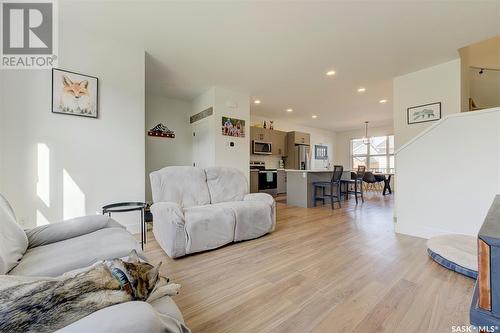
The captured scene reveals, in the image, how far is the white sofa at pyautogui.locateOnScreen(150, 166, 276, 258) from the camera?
2.20 metres

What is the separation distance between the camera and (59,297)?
61 centimetres

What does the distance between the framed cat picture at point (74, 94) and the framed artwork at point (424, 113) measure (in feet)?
16.3

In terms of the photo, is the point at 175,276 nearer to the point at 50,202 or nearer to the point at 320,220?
the point at 50,202

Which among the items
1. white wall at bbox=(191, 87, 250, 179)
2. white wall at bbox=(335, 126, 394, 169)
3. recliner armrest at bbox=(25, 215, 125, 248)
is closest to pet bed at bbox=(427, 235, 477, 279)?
recliner armrest at bbox=(25, 215, 125, 248)

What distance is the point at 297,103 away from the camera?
5484mm

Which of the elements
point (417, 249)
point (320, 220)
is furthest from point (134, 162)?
point (417, 249)

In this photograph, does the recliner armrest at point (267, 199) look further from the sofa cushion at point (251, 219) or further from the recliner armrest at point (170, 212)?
the recliner armrest at point (170, 212)

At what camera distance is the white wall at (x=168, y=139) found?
189 inches

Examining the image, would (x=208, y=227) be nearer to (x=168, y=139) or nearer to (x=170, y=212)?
(x=170, y=212)

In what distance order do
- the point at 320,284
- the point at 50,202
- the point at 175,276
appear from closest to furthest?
the point at 320,284
the point at 175,276
the point at 50,202

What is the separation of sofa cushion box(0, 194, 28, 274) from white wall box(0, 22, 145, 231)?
135 cm

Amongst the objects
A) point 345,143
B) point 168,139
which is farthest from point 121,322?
point 345,143

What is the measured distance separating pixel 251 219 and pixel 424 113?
349 centimetres

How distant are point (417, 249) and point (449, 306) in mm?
1149
